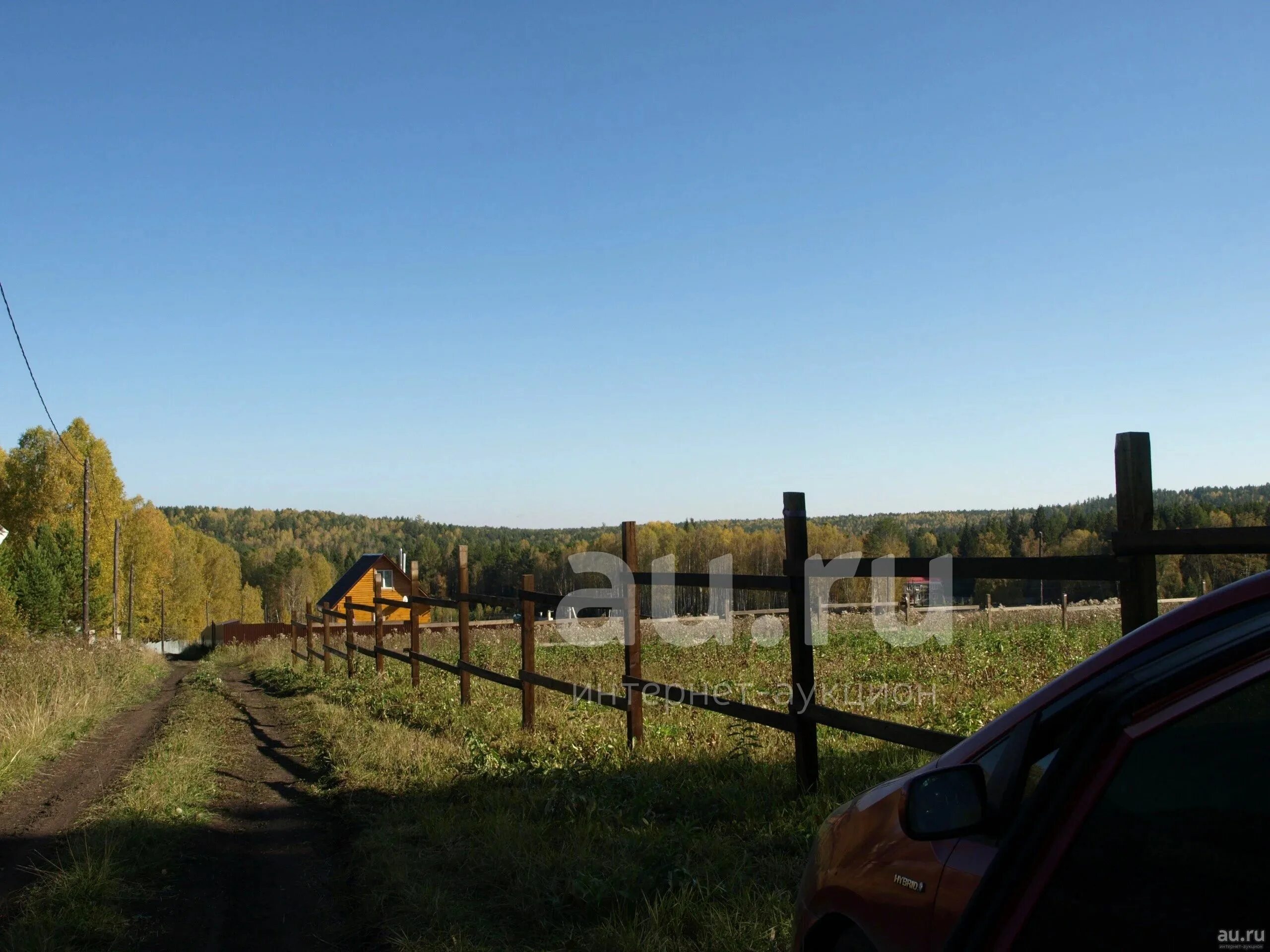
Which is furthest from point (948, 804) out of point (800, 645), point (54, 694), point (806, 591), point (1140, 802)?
point (54, 694)

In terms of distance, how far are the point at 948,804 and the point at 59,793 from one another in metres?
8.54

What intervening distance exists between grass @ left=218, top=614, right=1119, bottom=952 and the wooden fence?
36 centimetres

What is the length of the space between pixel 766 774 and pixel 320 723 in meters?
7.10

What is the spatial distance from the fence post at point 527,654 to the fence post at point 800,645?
3788 mm

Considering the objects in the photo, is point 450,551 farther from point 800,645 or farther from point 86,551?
point 800,645

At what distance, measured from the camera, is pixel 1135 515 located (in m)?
3.68

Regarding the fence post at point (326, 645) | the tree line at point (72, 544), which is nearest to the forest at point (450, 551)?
the tree line at point (72, 544)

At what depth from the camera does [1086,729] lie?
1.43m

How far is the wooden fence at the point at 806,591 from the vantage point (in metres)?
3.62

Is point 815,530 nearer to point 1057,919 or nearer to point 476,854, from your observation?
point 476,854

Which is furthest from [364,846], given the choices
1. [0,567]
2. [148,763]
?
[0,567]

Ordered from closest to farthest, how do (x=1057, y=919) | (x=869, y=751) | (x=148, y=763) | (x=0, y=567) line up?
(x=1057, y=919), (x=869, y=751), (x=148, y=763), (x=0, y=567)

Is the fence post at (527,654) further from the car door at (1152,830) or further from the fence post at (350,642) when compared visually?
the car door at (1152,830)

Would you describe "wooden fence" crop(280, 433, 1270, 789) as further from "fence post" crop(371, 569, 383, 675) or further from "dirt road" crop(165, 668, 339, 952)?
"fence post" crop(371, 569, 383, 675)
